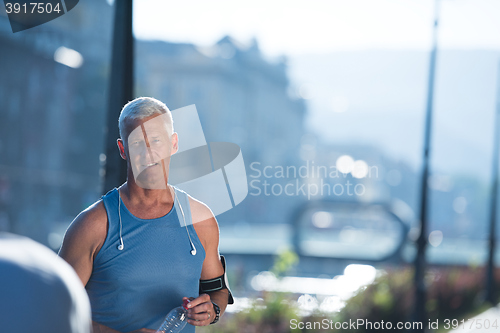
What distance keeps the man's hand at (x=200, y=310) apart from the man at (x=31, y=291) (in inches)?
50.3

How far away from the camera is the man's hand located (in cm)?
213

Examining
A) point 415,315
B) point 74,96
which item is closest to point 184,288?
point 415,315

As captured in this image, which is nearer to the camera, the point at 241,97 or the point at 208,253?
the point at 208,253

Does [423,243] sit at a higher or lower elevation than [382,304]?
higher

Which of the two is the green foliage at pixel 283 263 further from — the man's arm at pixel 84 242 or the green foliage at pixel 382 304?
the man's arm at pixel 84 242

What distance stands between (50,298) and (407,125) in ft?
471

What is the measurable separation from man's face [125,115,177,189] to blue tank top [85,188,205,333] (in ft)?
0.40

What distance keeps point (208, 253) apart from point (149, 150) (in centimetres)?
47

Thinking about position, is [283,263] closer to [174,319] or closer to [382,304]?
[382,304]

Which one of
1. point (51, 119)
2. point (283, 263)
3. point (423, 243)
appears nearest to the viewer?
point (283, 263)

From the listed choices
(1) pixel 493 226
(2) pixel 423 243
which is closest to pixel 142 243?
(2) pixel 423 243

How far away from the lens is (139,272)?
7.02ft

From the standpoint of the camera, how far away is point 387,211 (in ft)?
94.1

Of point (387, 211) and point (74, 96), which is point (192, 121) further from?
point (74, 96)
